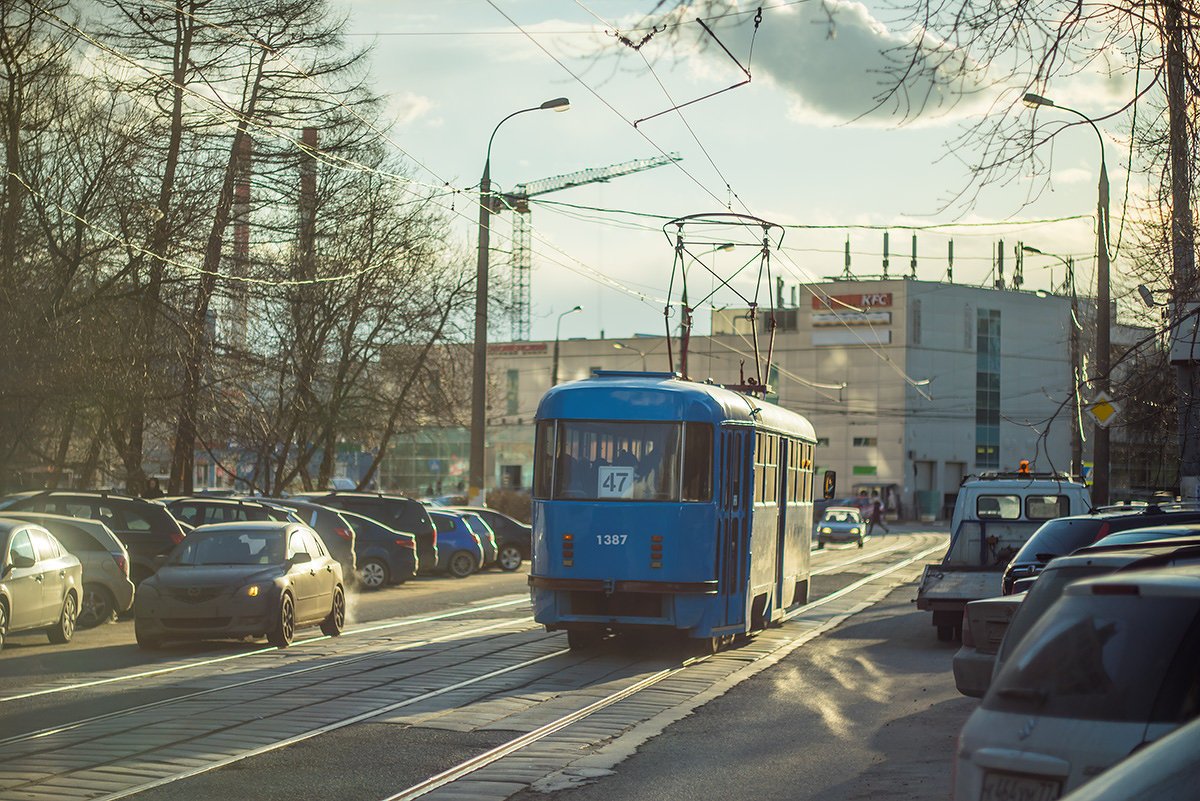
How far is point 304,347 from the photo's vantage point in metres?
36.9

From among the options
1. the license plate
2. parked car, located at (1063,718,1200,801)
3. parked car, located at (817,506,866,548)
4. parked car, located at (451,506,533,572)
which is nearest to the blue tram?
the license plate

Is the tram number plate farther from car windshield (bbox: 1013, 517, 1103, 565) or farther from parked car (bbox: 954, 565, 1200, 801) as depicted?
parked car (bbox: 954, 565, 1200, 801)

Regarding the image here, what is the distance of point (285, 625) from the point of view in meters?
16.6

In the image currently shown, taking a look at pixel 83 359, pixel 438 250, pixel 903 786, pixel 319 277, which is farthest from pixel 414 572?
pixel 903 786

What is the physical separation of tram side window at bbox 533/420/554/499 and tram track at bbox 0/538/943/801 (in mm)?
1917

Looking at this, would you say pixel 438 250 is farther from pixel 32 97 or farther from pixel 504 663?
pixel 504 663

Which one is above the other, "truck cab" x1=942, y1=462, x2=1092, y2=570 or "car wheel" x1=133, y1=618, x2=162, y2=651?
"truck cab" x1=942, y1=462, x2=1092, y2=570

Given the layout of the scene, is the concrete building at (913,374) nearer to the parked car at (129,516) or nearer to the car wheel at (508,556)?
the car wheel at (508,556)

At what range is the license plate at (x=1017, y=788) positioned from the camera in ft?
15.4

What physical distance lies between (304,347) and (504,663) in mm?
22985

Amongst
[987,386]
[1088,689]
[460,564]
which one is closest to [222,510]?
[460,564]

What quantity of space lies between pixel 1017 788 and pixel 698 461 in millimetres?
11003

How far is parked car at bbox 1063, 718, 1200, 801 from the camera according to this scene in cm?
309

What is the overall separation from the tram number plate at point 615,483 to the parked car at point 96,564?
7536 mm
